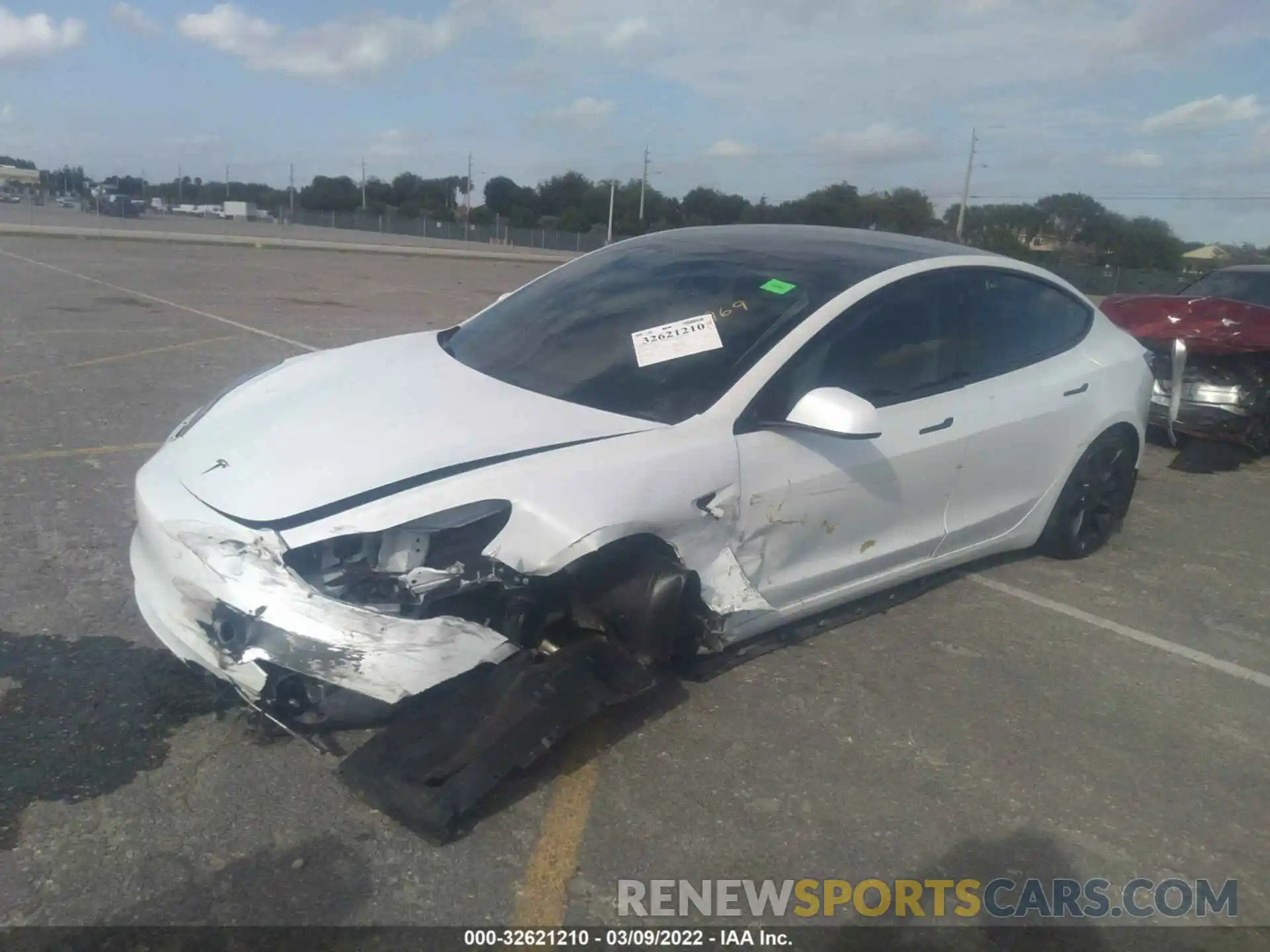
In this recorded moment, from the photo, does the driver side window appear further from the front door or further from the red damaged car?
the red damaged car

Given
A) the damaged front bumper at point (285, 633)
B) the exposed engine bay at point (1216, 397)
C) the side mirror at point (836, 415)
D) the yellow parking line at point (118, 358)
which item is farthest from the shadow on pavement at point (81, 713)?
the exposed engine bay at point (1216, 397)

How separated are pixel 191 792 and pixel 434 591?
Answer: 35.4 inches

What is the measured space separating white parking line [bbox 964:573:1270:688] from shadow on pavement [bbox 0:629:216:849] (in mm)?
3540

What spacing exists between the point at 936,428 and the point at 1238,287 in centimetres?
706

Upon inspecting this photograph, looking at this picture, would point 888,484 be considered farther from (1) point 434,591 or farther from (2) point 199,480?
(2) point 199,480

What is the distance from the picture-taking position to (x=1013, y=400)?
452 centimetres

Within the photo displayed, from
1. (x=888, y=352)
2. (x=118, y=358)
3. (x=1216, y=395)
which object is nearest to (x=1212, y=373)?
(x=1216, y=395)

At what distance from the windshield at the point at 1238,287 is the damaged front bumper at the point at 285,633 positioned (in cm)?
845

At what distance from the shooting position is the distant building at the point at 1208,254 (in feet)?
125

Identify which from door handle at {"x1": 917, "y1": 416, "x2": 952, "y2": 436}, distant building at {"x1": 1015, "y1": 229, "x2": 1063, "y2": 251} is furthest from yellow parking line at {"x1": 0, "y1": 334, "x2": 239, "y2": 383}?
distant building at {"x1": 1015, "y1": 229, "x2": 1063, "y2": 251}

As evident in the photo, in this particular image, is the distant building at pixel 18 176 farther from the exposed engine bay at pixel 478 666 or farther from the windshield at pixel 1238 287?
the exposed engine bay at pixel 478 666

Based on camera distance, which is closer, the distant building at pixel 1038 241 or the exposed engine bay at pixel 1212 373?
the exposed engine bay at pixel 1212 373

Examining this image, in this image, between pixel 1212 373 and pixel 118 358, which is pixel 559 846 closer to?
pixel 1212 373

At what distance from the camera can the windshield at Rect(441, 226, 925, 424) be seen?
3703mm
